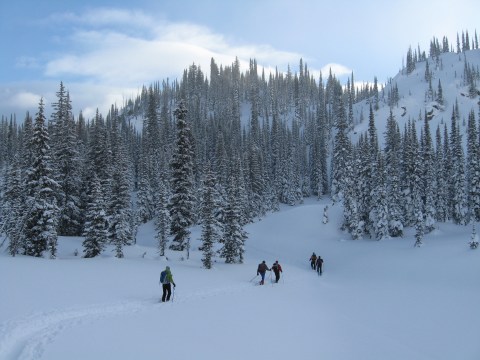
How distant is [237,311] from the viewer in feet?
55.7

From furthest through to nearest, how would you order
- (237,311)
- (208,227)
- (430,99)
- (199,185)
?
(430,99), (199,185), (208,227), (237,311)

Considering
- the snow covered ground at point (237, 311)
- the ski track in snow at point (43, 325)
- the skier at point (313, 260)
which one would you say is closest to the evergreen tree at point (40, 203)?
the snow covered ground at point (237, 311)

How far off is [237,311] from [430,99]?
15893 cm

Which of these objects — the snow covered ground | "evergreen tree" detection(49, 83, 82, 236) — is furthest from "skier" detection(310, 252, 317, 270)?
"evergreen tree" detection(49, 83, 82, 236)

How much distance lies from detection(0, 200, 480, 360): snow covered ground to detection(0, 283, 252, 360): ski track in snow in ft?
0.11

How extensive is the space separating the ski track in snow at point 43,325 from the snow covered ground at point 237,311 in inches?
1.4

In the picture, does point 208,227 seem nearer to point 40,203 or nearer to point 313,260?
point 313,260

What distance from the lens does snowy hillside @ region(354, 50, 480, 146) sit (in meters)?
139

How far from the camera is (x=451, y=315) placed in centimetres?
1808

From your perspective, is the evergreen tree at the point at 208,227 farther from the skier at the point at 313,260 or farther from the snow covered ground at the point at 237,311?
the skier at the point at 313,260

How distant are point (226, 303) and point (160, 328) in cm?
570

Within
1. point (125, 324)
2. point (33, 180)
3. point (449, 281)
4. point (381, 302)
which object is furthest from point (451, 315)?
point (33, 180)

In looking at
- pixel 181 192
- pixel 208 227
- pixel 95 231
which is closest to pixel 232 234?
pixel 208 227

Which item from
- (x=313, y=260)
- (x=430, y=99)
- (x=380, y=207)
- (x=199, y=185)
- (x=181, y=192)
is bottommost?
(x=313, y=260)
